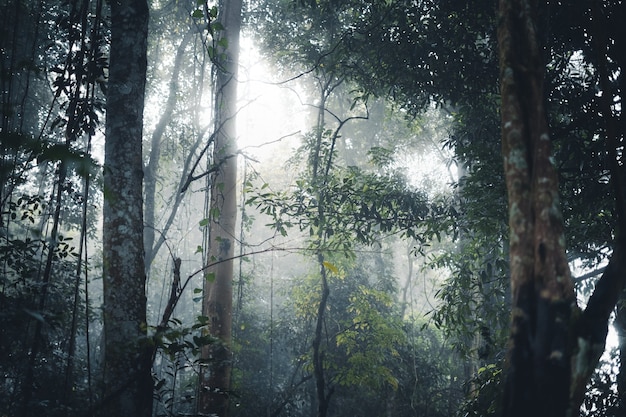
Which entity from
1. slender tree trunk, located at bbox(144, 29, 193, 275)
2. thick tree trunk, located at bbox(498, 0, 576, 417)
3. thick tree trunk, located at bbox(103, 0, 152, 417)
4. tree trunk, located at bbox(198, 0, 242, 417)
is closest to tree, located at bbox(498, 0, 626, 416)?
thick tree trunk, located at bbox(498, 0, 576, 417)

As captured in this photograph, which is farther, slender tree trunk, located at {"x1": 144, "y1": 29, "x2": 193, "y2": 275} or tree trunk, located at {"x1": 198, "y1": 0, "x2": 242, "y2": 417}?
slender tree trunk, located at {"x1": 144, "y1": 29, "x2": 193, "y2": 275}

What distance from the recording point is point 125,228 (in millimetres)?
3062

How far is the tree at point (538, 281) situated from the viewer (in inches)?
86.1

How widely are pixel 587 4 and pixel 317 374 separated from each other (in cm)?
547

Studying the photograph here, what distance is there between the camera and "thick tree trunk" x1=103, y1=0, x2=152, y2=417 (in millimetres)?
2809

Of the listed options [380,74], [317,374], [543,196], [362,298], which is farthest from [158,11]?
[543,196]

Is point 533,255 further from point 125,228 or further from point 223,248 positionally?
point 223,248

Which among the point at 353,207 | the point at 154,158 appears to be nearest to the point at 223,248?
the point at 353,207

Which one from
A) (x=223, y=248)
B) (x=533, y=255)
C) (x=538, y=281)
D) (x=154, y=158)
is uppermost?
(x=154, y=158)

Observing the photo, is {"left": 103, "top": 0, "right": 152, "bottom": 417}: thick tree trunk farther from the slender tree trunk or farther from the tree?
the slender tree trunk

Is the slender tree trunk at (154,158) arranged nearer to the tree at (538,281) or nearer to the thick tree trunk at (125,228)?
the thick tree trunk at (125,228)

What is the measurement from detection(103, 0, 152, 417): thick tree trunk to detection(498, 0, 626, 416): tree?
86.8 inches

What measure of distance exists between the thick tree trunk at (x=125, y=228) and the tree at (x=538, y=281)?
220cm

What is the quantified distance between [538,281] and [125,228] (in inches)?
104
